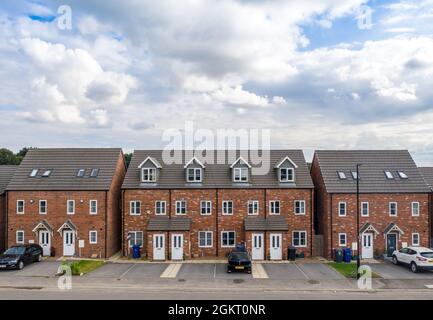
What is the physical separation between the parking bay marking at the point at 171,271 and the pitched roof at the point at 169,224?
3.07m

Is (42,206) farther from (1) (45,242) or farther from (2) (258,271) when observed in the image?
(2) (258,271)

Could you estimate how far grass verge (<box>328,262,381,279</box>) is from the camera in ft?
82.6

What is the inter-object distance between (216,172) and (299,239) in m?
9.31

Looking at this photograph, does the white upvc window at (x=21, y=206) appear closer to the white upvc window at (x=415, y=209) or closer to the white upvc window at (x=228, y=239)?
the white upvc window at (x=228, y=239)

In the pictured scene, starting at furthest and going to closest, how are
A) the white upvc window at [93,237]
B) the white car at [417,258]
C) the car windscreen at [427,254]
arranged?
the white upvc window at [93,237] → the car windscreen at [427,254] → the white car at [417,258]

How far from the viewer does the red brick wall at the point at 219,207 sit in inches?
1282

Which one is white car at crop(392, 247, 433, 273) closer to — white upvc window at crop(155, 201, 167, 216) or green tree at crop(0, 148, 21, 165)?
white upvc window at crop(155, 201, 167, 216)

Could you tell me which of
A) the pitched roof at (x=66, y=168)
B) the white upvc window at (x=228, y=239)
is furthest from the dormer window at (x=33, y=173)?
the white upvc window at (x=228, y=239)

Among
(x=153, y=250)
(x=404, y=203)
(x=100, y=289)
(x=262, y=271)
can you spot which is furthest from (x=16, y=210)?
(x=404, y=203)

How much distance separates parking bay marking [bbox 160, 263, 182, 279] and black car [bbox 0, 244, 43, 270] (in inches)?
409

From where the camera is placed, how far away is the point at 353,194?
1266 inches

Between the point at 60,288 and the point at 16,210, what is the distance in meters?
13.7

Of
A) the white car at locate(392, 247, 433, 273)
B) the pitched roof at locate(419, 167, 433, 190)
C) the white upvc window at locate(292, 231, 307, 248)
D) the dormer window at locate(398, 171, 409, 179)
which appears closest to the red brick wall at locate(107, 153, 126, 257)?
the white upvc window at locate(292, 231, 307, 248)
